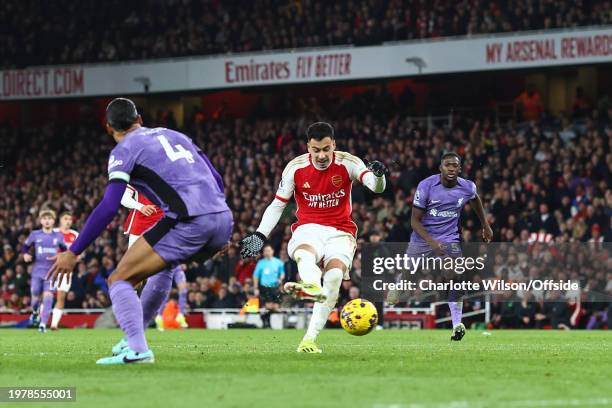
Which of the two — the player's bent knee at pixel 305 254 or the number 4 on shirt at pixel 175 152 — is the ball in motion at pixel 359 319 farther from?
the number 4 on shirt at pixel 175 152

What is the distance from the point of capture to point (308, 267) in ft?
37.5

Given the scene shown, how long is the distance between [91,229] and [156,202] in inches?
31.4

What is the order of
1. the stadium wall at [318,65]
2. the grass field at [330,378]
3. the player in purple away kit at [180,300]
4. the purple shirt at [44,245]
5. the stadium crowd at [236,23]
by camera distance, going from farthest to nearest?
the stadium crowd at [236,23] → the stadium wall at [318,65] → the player in purple away kit at [180,300] → the purple shirt at [44,245] → the grass field at [330,378]

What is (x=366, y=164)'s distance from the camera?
38.7 feet

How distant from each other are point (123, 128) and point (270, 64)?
26.6 meters

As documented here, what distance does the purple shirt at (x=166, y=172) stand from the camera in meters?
9.12

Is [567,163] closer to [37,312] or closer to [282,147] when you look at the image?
[282,147]

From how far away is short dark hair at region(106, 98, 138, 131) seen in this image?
30.7 ft

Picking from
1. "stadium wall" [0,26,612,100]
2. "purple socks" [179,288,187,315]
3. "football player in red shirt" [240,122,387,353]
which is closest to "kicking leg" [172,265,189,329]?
"purple socks" [179,288,187,315]

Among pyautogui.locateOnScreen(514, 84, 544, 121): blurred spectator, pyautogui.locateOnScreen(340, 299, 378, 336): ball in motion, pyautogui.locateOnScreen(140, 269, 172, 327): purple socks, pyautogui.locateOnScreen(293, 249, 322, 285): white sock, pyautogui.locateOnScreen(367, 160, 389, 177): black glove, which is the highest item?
pyautogui.locateOnScreen(514, 84, 544, 121): blurred spectator

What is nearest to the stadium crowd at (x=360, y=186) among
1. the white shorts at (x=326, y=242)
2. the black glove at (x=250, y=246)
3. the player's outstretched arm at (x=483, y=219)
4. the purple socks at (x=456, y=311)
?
the player's outstretched arm at (x=483, y=219)

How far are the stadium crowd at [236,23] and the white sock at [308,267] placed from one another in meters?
21.4

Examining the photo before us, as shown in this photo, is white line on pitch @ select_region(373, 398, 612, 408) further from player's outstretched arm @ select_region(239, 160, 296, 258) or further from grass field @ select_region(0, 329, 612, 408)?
player's outstretched arm @ select_region(239, 160, 296, 258)

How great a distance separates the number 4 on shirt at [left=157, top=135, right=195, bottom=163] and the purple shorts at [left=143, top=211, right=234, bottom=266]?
49 cm
